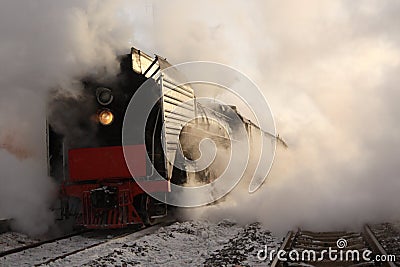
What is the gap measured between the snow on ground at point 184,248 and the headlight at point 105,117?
187 cm

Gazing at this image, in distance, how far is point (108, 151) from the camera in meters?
7.69

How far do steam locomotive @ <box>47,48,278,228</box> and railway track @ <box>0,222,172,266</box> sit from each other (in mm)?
220

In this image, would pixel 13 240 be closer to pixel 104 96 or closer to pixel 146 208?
pixel 146 208

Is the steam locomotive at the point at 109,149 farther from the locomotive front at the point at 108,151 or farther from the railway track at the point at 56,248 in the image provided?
the railway track at the point at 56,248

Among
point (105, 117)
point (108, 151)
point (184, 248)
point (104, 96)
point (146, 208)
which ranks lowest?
point (184, 248)

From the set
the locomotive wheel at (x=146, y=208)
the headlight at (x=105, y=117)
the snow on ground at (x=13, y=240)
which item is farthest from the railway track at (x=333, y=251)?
the snow on ground at (x=13, y=240)

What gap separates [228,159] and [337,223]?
4.66 m

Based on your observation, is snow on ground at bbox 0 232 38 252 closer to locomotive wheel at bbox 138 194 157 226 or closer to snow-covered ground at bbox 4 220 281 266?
snow-covered ground at bbox 4 220 281 266

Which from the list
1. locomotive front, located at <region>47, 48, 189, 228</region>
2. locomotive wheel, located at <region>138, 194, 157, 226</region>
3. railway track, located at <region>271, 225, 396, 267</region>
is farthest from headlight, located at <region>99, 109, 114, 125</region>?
railway track, located at <region>271, 225, 396, 267</region>

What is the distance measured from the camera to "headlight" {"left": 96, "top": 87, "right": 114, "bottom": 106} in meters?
7.78

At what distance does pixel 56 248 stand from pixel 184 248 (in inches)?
70.6

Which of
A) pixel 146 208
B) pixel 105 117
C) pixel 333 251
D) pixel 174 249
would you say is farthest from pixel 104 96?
pixel 333 251

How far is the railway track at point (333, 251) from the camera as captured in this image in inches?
188

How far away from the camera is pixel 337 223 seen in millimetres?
7395
